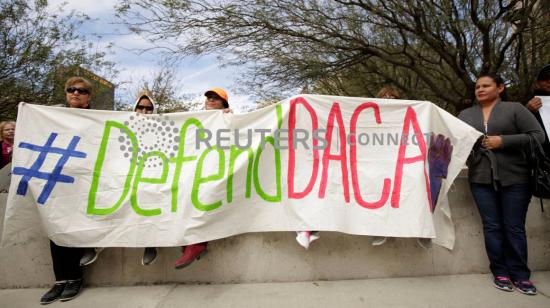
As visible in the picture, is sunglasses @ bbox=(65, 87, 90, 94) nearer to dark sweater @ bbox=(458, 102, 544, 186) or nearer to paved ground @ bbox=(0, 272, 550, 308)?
paved ground @ bbox=(0, 272, 550, 308)

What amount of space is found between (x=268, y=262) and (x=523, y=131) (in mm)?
2355

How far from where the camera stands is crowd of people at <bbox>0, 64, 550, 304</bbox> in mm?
2432

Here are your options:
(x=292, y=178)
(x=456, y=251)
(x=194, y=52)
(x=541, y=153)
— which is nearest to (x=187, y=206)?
(x=292, y=178)

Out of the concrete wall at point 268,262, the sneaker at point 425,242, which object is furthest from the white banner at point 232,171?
the concrete wall at point 268,262

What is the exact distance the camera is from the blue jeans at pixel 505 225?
8.01 feet

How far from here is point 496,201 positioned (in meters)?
2.54

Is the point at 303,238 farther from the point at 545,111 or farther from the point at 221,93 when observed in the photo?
the point at 545,111

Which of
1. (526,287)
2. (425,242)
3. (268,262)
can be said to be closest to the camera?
(526,287)

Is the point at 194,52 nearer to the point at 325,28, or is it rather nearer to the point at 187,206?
the point at 325,28

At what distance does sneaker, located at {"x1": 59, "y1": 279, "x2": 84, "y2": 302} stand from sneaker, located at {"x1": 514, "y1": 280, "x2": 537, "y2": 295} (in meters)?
3.56

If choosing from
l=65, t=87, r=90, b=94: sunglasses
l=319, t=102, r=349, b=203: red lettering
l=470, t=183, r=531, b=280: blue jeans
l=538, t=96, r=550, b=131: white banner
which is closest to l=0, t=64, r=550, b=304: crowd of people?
l=470, t=183, r=531, b=280: blue jeans

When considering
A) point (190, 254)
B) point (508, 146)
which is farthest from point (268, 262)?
point (508, 146)

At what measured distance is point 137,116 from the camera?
2.71m

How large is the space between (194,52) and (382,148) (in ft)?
16.0
